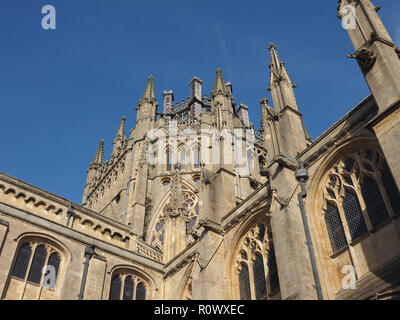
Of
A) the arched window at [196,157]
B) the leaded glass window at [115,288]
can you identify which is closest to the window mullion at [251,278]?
the leaded glass window at [115,288]

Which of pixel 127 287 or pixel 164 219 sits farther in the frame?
pixel 164 219

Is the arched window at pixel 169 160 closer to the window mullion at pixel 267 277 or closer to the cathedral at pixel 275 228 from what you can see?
the cathedral at pixel 275 228

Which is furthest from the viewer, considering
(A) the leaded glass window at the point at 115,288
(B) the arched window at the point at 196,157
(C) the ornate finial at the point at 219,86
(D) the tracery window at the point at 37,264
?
(C) the ornate finial at the point at 219,86

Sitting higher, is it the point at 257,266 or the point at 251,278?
the point at 257,266

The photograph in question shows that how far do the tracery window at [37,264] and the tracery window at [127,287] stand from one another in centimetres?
282

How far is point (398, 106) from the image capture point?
12570 millimetres

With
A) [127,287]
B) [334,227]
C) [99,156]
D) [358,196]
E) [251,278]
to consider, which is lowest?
[251,278]

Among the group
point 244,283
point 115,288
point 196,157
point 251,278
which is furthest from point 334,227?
point 196,157

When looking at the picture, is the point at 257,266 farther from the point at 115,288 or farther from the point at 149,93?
the point at 149,93

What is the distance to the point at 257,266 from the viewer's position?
17.5 metres

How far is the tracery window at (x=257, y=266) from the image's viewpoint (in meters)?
16.6

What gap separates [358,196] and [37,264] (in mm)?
12707

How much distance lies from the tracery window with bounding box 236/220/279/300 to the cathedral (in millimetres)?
45
